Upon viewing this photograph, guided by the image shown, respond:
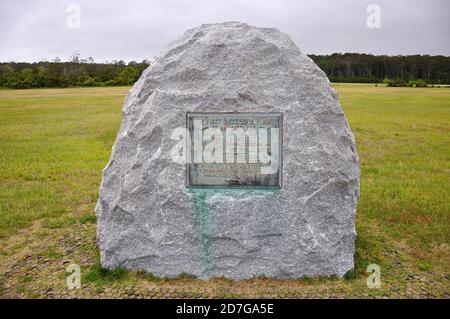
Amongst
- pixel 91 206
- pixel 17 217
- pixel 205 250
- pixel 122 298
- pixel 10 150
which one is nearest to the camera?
pixel 122 298

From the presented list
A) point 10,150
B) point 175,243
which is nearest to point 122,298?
point 175,243

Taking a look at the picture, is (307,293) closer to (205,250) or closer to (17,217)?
(205,250)

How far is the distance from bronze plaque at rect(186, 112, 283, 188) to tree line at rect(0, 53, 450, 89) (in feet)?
167

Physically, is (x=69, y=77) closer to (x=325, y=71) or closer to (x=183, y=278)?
(x=325, y=71)

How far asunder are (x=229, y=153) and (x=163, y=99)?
1137 millimetres

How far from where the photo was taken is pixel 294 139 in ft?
18.4

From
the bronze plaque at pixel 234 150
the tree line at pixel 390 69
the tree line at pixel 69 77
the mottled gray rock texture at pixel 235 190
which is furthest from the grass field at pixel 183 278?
the tree line at pixel 390 69

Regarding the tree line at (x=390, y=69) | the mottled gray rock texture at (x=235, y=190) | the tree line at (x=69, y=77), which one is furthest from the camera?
the tree line at (x=390, y=69)

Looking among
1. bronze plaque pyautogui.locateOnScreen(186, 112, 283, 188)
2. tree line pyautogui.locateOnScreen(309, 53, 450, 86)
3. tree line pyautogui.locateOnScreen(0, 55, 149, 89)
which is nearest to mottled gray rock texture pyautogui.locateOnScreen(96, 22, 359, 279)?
bronze plaque pyautogui.locateOnScreen(186, 112, 283, 188)

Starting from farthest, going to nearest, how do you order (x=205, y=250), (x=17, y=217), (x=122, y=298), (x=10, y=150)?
(x=10, y=150)
(x=17, y=217)
(x=205, y=250)
(x=122, y=298)

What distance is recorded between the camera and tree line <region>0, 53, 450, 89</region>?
56.5m

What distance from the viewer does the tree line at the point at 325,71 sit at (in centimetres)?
5653

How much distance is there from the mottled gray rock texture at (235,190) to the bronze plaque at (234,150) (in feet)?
0.38

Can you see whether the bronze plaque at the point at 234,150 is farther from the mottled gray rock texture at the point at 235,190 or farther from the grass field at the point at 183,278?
the grass field at the point at 183,278
